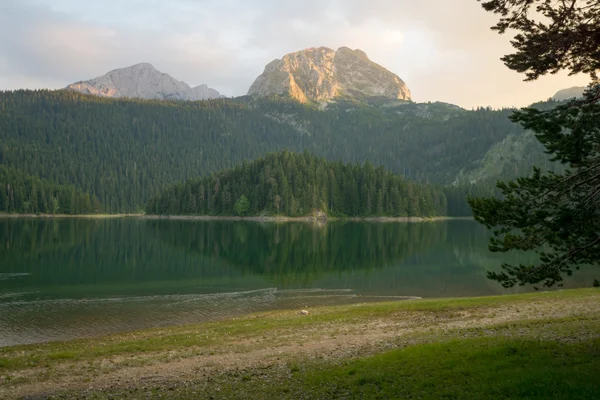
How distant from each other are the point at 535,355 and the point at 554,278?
357 centimetres

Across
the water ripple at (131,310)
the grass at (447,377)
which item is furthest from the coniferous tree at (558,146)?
the water ripple at (131,310)

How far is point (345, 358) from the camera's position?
Result: 2289 centimetres

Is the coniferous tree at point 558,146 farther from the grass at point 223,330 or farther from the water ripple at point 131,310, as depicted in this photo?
the water ripple at point 131,310

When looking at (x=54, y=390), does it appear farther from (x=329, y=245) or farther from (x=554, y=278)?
(x=329, y=245)

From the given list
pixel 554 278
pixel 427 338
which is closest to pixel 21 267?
pixel 427 338

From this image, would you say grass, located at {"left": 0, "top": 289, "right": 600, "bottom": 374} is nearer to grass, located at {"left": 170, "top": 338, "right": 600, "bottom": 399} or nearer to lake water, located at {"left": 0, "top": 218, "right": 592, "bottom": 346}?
lake water, located at {"left": 0, "top": 218, "right": 592, "bottom": 346}

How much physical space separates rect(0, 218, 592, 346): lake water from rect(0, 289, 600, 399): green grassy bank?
9.20 metres

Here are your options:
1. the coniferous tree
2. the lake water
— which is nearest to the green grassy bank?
the coniferous tree

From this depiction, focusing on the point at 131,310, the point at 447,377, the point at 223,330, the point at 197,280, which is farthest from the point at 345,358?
the point at 197,280

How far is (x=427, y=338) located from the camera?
86.7ft

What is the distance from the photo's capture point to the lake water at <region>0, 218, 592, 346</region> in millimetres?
41219

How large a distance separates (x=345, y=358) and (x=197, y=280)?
42076 mm

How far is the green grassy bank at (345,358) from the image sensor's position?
15867mm

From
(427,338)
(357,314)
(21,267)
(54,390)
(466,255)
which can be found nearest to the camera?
(54,390)
